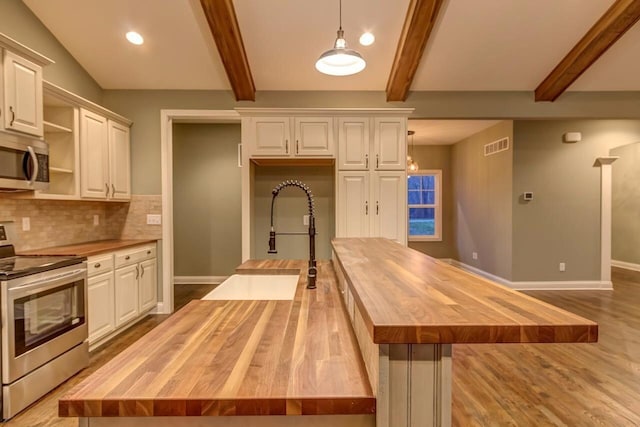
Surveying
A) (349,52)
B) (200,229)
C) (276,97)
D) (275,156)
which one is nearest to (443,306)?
(349,52)

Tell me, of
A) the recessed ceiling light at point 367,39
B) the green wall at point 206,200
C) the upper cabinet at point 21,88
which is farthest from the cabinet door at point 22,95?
the green wall at point 206,200

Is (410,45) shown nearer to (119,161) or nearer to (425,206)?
(119,161)

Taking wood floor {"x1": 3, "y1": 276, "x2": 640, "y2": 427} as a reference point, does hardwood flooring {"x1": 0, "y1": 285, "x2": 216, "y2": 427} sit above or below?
above

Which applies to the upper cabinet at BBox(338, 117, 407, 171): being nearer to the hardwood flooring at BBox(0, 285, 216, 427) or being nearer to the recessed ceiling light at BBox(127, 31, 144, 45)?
the recessed ceiling light at BBox(127, 31, 144, 45)

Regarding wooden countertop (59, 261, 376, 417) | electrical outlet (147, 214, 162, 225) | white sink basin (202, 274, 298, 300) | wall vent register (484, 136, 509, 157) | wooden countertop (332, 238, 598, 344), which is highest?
wall vent register (484, 136, 509, 157)

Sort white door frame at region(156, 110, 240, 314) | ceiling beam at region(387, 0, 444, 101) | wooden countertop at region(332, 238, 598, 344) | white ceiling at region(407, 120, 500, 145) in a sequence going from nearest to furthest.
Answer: wooden countertop at region(332, 238, 598, 344) → ceiling beam at region(387, 0, 444, 101) → white door frame at region(156, 110, 240, 314) → white ceiling at region(407, 120, 500, 145)

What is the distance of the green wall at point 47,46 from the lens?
3.03 meters

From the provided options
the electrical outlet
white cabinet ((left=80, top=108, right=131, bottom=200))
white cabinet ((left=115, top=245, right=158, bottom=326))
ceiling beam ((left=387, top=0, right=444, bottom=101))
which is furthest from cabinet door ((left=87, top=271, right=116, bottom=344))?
ceiling beam ((left=387, top=0, right=444, bottom=101))

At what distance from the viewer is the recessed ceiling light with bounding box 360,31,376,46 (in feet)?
11.6

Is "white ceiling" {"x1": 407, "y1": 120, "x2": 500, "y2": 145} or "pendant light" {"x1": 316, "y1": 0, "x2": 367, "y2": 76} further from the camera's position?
"white ceiling" {"x1": 407, "y1": 120, "x2": 500, "y2": 145}

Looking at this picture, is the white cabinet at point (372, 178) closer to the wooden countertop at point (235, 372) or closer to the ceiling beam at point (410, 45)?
the ceiling beam at point (410, 45)

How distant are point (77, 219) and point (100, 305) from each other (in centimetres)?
113

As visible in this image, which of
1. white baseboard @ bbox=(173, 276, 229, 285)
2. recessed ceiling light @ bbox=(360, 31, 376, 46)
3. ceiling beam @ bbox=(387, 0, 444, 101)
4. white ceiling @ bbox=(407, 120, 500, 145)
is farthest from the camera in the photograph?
white baseboard @ bbox=(173, 276, 229, 285)

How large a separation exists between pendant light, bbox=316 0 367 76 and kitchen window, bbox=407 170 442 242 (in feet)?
18.1
